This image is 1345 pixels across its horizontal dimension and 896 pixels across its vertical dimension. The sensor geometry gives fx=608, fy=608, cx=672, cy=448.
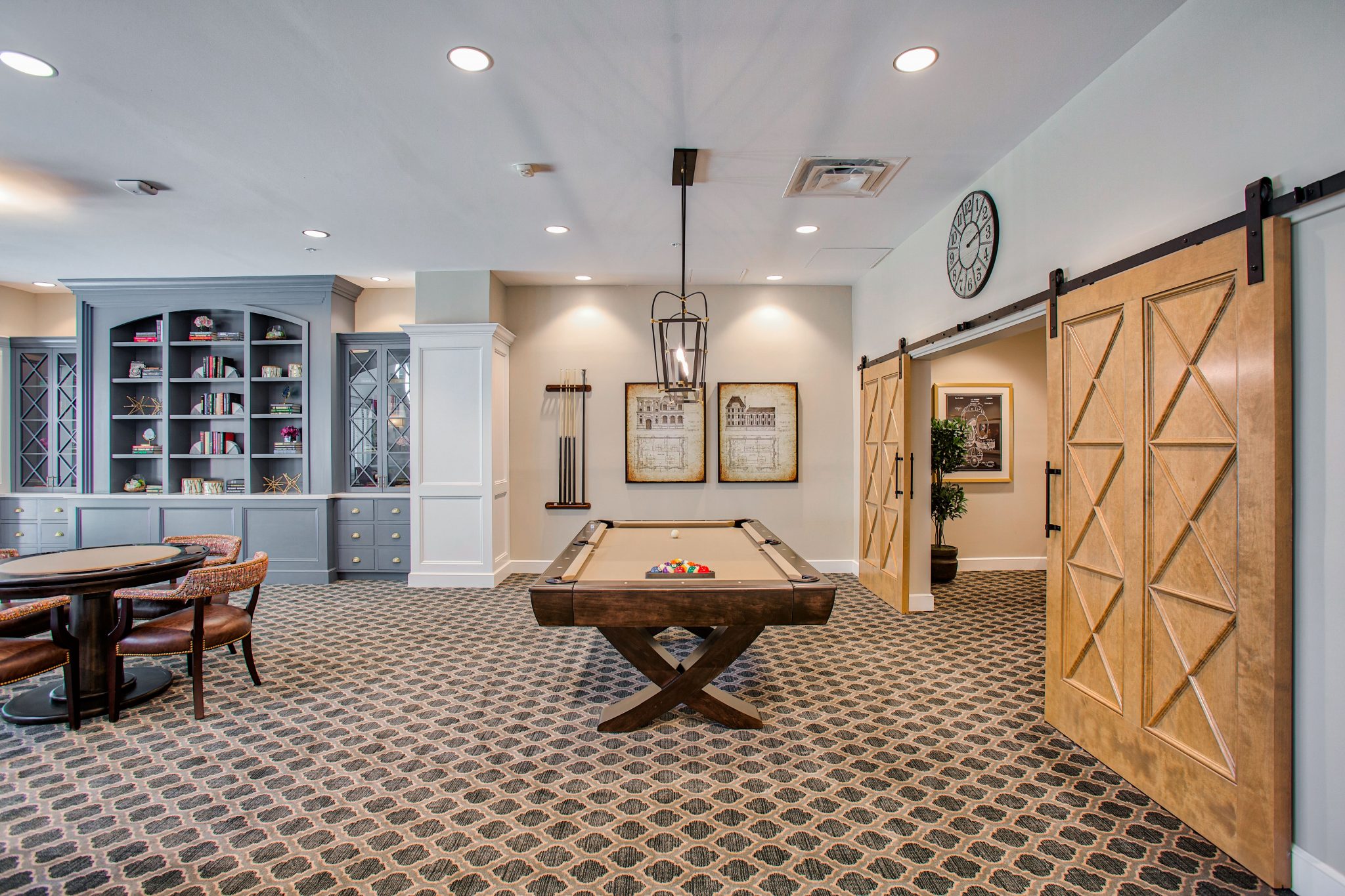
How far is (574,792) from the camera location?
7.80 ft

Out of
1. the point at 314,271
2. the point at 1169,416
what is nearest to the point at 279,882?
the point at 1169,416

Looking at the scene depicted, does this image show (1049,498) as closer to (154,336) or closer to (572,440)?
(572,440)

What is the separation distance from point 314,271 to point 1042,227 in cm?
597

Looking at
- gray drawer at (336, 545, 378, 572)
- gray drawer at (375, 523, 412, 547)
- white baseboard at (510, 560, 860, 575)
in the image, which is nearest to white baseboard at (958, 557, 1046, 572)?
white baseboard at (510, 560, 860, 575)

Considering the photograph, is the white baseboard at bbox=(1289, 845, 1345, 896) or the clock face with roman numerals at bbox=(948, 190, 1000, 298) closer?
the white baseboard at bbox=(1289, 845, 1345, 896)

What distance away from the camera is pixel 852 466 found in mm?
6336

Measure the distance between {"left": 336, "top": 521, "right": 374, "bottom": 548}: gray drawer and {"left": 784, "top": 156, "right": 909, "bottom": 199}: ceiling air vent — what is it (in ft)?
16.5

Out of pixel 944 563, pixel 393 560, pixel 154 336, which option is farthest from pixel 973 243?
pixel 154 336

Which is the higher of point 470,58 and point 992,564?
point 470,58

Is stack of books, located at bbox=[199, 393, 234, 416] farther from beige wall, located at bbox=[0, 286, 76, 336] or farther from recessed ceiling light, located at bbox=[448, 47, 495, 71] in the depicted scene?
recessed ceiling light, located at bbox=[448, 47, 495, 71]

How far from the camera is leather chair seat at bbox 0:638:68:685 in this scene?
2.61 meters

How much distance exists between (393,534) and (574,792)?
14.7 ft

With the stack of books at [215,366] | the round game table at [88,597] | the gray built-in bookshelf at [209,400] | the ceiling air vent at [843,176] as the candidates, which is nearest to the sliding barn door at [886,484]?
the ceiling air vent at [843,176]

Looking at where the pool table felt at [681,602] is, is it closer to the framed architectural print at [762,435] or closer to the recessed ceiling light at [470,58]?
the recessed ceiling light at [470,58]
